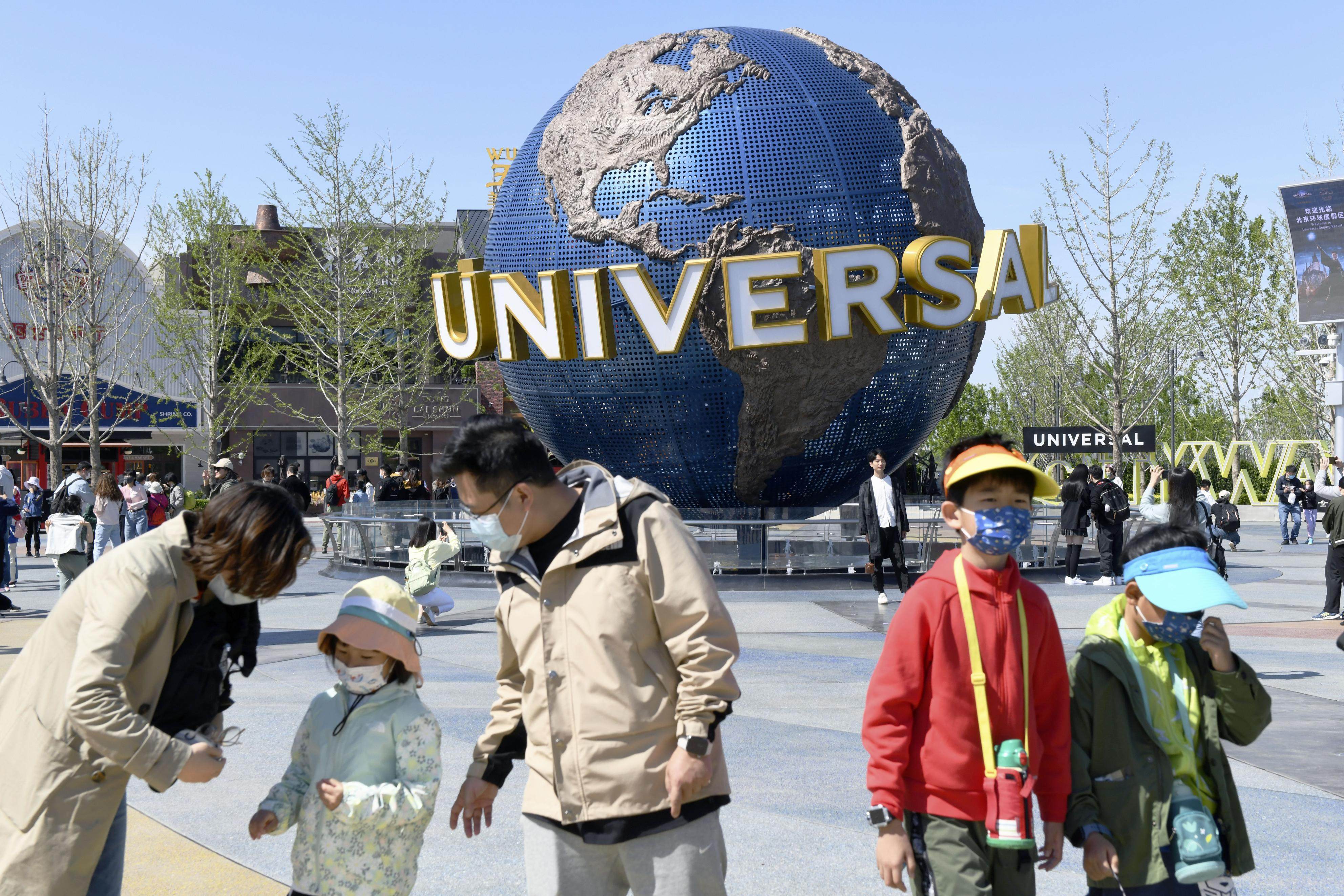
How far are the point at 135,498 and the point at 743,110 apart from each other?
30.8ft

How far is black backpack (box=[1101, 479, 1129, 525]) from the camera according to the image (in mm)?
13664

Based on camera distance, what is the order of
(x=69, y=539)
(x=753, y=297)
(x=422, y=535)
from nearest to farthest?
1. (x=422, y=535)
2. (x=69, y=539)
3. (x=753, y=297)

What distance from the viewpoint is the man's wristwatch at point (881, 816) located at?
9.33 feet

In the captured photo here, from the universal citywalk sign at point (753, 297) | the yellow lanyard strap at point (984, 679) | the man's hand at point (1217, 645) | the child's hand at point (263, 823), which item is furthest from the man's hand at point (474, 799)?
the universal citywalk sign at point (753, 297)

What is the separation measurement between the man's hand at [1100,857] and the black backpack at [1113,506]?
11.2 metres

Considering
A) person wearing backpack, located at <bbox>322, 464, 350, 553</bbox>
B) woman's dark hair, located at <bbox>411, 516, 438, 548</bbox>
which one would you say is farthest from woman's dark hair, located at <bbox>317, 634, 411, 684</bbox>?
Result: person wearing backpack, located at <bbox>322, 464, 350, 553</bbox>

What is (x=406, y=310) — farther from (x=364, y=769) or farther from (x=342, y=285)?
(x=364, y=769)

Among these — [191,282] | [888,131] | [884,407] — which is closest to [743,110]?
[888,131]

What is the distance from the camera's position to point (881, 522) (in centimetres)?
1198

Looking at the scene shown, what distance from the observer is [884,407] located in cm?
1452

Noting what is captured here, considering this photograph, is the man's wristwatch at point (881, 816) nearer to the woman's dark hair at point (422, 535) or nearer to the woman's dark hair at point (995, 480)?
the woman's dark hair at point (995, 480)

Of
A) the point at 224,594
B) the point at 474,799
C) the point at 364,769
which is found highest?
the point at 224,594

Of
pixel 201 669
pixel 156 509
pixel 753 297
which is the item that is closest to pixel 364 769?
pixel 201 669

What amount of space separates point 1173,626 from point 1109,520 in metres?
11.3
